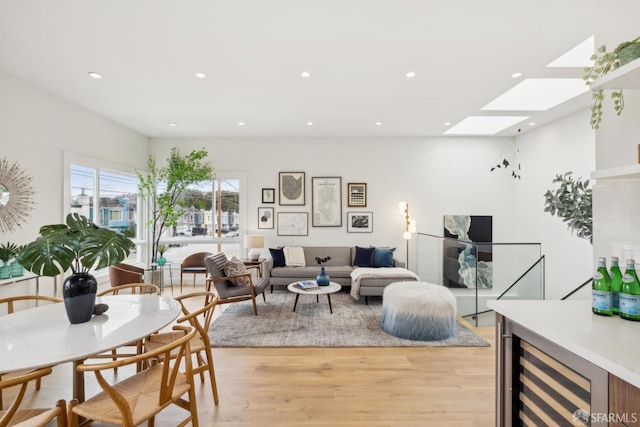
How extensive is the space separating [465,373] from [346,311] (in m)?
1.92

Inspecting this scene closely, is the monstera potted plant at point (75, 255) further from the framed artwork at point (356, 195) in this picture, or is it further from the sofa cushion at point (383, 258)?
the framed artwork at point (356, 195)

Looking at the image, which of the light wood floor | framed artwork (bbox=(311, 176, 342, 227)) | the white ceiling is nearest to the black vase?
the light wood floor

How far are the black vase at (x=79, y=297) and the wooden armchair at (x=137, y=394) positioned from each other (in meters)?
0.47

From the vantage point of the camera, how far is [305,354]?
121 inches

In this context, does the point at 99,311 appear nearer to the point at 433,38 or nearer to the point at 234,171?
the point at 433,38

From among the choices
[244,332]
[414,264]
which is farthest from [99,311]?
[414,264]

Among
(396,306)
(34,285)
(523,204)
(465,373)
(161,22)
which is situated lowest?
(465,373)

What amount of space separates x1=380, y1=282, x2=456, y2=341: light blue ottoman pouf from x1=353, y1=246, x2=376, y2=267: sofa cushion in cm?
190

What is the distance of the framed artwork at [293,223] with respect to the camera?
20.4 feet

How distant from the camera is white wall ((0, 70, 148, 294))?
334 cm

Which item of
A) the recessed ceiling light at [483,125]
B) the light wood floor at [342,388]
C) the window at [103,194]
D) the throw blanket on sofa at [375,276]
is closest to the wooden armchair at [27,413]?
the light wood floor at [342,388]

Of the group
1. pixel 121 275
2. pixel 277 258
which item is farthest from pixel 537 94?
pixel 121 275

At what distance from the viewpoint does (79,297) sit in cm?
184

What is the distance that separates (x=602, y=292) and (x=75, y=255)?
2.85 meters
